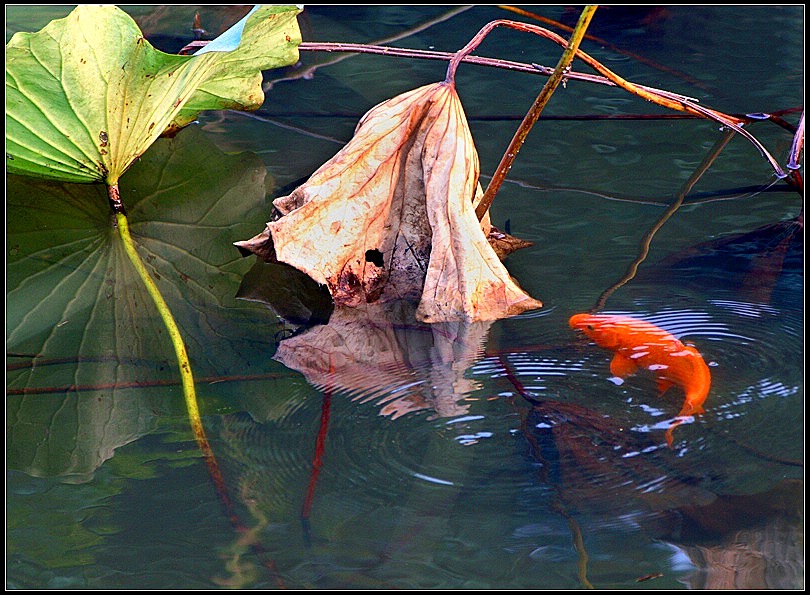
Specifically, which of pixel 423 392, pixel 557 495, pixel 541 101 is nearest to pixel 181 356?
pixel 423 392

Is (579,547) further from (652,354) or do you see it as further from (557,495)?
(652,354)

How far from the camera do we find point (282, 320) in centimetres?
131

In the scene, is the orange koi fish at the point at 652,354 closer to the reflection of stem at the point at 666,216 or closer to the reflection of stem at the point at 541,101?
the reflection of stem at the point at 666,216

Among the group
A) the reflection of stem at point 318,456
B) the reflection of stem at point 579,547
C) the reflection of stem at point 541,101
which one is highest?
the reflection of stem at point 541,101

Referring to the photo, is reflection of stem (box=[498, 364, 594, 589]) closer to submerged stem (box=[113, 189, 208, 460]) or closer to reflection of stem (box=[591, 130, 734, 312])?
reflection of stem (box=[591, 130, 734, 312])

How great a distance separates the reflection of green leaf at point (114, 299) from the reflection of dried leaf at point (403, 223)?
151 mm

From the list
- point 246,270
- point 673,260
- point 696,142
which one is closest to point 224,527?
point 246,270

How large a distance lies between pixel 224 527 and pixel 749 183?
4.23ft

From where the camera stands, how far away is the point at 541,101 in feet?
4.35

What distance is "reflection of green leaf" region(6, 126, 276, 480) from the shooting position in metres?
1.08

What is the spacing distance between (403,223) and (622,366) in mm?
499

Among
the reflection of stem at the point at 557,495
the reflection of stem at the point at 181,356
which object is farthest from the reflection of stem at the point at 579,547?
the reflection of stem at the point at 181,356

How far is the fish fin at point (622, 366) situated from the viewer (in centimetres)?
111

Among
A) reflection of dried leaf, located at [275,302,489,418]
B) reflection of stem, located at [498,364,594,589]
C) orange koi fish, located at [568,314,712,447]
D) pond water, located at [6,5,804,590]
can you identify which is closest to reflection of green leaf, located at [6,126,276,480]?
pond water, located at [6,5,804,590]
